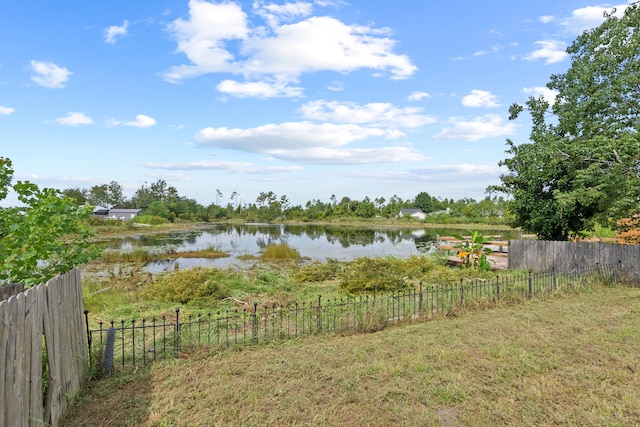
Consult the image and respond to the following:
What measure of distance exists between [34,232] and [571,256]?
13469 mm

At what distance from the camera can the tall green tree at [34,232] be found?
14.3 ft

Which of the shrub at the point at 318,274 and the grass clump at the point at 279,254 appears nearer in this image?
the shrub at the point at 318,274

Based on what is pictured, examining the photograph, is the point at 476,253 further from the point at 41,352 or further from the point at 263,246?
the point at 263,246

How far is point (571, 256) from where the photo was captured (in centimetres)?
1191

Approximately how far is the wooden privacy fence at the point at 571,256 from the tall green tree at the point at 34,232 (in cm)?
1223

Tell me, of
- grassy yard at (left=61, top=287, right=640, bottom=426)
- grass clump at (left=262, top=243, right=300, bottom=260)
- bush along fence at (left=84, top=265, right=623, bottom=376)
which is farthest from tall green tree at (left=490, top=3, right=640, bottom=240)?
grass clump at (left=262, top=243, right=300, bottom=260)

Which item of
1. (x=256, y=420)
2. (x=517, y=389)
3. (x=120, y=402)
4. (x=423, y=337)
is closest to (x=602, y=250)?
(x=423, y=337)

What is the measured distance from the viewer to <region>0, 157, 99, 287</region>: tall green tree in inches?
171

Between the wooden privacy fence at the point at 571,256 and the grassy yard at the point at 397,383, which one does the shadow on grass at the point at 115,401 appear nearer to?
the grassy yard at the point at 397,383

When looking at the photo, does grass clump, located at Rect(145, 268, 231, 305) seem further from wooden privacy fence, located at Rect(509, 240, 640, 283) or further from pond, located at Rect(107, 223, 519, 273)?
wooden privacy fence, located at Rect(509, 240, 640, 283)

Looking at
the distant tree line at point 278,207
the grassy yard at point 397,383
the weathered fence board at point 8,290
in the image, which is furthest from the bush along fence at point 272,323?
the distant tree line at point 278,207

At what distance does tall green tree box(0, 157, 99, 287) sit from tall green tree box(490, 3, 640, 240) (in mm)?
12262

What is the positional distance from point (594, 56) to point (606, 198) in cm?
568

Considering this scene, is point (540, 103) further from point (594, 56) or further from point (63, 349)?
point (63, 349)
